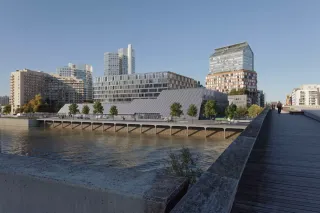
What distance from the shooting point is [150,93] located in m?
121

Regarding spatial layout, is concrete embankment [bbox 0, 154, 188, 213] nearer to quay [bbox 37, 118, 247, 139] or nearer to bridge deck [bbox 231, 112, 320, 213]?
bridge deck [bbox 231, 112, 320, 213]

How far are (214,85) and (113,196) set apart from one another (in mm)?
183834

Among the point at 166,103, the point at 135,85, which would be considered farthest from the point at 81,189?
the point at 135,85

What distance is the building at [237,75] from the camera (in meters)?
161

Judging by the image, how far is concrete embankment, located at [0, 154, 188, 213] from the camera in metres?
2.78

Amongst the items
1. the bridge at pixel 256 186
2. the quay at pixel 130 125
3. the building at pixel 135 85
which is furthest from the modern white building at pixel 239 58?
the bridge at pixel 256 186

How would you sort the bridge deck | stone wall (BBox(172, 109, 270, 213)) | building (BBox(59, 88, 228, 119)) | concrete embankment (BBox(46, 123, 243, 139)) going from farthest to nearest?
building (BBox(59, 88, 228, 119)) < concrete embankment (BBox(46, 123, 243, 139)) < the bridge deck < stone wall (BBox(172, 109, 270, 213))

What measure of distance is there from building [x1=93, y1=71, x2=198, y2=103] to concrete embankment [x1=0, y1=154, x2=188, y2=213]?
114 metres

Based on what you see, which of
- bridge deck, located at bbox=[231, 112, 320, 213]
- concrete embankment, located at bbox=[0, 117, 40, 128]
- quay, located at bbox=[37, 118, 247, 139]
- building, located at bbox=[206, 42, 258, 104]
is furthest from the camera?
building, located at bbox=[206, 42, 258, 104]

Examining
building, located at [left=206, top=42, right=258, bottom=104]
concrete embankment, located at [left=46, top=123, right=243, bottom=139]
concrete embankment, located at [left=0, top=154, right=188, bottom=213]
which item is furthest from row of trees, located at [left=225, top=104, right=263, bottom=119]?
concrete embankment, located at [left=0, top=154, right=188, bottom=213]

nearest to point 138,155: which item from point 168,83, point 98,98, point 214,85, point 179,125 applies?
Result: point 179,125

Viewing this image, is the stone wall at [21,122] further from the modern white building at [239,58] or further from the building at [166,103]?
the modern white building at [239,58]

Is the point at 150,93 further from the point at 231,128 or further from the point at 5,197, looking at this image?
the point at 5,197

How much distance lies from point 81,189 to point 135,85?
12313 cm
